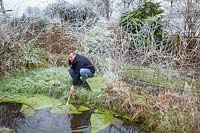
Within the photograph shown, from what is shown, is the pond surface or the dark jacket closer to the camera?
the pond surface

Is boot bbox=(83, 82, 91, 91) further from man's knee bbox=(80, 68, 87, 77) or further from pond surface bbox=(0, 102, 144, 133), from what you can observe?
pond surface bbox=(0, 102, 144, 133)

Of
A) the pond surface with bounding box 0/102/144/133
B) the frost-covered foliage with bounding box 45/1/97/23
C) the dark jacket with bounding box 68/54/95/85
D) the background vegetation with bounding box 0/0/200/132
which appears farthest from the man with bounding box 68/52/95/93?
the frost-covered foliage with bounding box 45/1/97/23

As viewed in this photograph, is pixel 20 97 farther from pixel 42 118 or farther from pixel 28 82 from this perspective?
pixel 42 118

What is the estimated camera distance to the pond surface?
591 centimetres

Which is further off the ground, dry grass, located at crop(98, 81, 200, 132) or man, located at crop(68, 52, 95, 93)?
man, located at crop(68, 52, 95, 93)

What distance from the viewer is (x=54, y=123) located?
621cm

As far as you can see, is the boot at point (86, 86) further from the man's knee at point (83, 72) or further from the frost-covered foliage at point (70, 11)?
the frost-covered foliage at point (70, 11)

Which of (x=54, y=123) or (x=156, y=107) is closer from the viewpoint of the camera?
(x=156, y=107)

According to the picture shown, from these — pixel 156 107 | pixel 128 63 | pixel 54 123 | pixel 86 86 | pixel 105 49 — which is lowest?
pixel 54 123

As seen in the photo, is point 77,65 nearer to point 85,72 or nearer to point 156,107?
point 85,72

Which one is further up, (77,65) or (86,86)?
(77,65)

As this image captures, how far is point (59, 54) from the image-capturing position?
36.0 feet

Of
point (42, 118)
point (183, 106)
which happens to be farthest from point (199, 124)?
point (42, 118)

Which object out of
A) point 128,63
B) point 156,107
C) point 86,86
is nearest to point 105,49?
point 128,63
